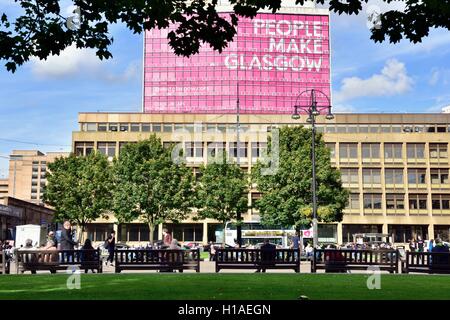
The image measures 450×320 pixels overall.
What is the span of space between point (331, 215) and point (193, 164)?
31632 millimetres

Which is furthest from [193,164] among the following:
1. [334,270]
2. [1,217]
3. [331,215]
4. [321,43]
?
[334,270]

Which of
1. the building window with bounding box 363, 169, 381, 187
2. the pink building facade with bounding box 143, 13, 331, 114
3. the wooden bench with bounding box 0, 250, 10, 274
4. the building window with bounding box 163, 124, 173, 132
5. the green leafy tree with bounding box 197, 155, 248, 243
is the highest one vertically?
the pink building facade with bounding box 143, 13, 331, 114

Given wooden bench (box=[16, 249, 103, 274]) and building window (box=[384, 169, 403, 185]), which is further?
building window (box=[384, 169, 403, 185])

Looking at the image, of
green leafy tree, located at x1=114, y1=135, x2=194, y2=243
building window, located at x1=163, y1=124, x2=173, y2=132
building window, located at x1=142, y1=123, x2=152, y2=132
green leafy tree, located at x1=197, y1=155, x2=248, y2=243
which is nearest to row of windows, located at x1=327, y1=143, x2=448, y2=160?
building window, located at x1=163, y1=124, x2=173, y2=132

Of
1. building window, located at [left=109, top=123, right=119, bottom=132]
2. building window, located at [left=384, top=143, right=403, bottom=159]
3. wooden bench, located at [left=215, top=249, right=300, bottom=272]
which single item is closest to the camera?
wooden bench, located at [left=215, top=249, right=300, bottom=272]

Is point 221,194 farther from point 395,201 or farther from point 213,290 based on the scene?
point 213,290

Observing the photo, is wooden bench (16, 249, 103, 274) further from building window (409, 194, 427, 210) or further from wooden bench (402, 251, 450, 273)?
building window (409, 194, 427, 210)

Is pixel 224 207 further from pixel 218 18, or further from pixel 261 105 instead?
pixel 261 105

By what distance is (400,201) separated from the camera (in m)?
76.0

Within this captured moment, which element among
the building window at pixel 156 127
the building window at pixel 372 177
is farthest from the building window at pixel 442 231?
the building window at pixel 156 127

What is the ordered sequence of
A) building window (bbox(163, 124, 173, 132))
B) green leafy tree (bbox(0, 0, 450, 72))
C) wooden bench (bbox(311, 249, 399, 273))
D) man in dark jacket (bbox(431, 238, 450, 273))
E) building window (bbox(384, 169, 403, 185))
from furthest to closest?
building window (bbox(163, 124, 173, 132)) < building window (bbox(384, 169, 403, 185)) < wooden bench (bbox(311, 249, 399, 273)) < man in dark jacket (bbox(431, 238, 450, 273)) < green leafy tree (bbox(0, 0, 450, 72))

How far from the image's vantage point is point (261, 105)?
335ft

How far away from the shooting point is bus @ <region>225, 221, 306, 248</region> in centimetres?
5141
